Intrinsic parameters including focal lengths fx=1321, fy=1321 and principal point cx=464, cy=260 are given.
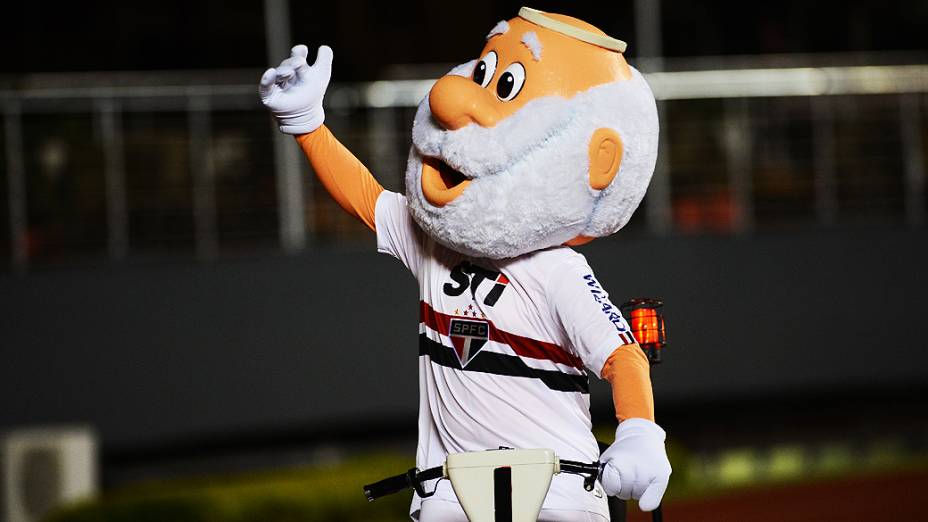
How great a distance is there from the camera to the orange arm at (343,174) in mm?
3703

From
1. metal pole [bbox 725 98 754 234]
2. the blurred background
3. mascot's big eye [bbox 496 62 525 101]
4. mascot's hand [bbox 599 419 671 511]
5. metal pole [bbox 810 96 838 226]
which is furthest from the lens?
metal pole [bbox 810 96 838 226]

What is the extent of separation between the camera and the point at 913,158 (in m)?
10.3

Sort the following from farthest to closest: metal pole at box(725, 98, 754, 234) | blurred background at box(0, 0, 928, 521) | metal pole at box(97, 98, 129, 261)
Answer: metal pole at box(725, 98, 754, 234) → metal pole at box(97, 98, 129, 261) → blurred background at box(0, 0, 928, 521)

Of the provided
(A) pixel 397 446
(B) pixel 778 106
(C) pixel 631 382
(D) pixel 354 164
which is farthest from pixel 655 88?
(C) pixel 631 382

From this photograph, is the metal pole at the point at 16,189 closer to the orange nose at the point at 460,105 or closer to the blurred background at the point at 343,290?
the blurred background at the point at 343,290

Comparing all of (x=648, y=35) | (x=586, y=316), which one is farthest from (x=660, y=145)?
(x=586, y=316)

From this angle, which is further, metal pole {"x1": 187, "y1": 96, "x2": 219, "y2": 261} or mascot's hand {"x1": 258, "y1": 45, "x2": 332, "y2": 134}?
metal pole {"x1": 187, "y1": 96, "x2": 219, "y2": 261}

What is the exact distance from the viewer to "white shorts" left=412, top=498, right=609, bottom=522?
3174 mm

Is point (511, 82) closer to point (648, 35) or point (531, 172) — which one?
point (531, 172)

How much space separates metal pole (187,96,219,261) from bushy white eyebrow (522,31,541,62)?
6327 millimetres

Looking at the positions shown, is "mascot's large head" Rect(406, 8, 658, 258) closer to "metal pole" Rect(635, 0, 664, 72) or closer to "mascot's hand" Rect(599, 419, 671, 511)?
"mascot's hand" Rect(599, 419, 671, 511)

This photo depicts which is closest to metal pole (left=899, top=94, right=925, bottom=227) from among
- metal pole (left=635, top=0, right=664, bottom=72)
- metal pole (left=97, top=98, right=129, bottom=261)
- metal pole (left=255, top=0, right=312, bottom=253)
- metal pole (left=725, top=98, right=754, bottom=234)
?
metal pole (left=725, top=98, right=754, bottom=234)

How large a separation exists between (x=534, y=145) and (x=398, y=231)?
0.61m

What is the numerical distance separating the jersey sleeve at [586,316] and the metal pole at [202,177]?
21.0ft
